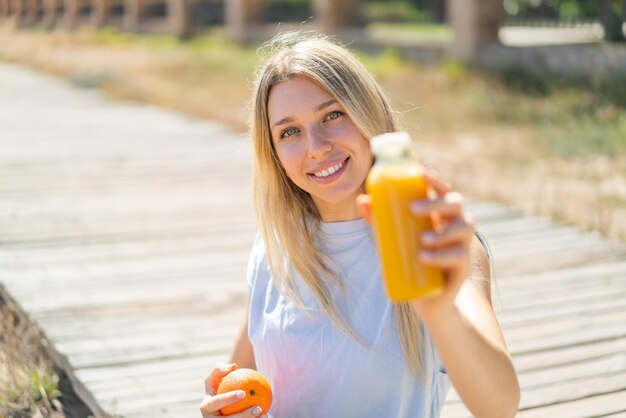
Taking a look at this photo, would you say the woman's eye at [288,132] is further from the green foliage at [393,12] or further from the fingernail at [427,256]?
the green foliage at [393,12]

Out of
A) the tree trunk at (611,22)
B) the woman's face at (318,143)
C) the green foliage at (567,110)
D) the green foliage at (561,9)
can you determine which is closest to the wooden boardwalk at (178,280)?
the woman's face at (318,143)

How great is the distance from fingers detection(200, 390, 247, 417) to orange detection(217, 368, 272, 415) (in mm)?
19

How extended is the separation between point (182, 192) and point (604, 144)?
387 cm

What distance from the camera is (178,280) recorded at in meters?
5.22

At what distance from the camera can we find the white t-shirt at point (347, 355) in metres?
2.41

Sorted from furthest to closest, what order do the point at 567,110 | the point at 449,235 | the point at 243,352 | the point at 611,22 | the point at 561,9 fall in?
1. the point at 561,9
2. the point at 611,22
3. the point at 567,110
4. the point at 243,352
5. the point at 449,235

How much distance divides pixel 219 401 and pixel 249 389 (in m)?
0.08

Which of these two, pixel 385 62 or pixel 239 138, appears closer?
pixel 239 138

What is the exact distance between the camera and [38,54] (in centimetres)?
2378

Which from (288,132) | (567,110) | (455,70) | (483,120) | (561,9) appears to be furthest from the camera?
(561,9)

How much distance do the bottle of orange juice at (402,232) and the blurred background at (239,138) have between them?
1.09 m

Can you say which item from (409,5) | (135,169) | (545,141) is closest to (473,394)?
(135,169)

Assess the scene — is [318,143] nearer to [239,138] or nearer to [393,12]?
[239,138]

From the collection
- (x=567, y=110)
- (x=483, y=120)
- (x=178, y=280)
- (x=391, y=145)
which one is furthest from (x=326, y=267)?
(x=483, y=120)
